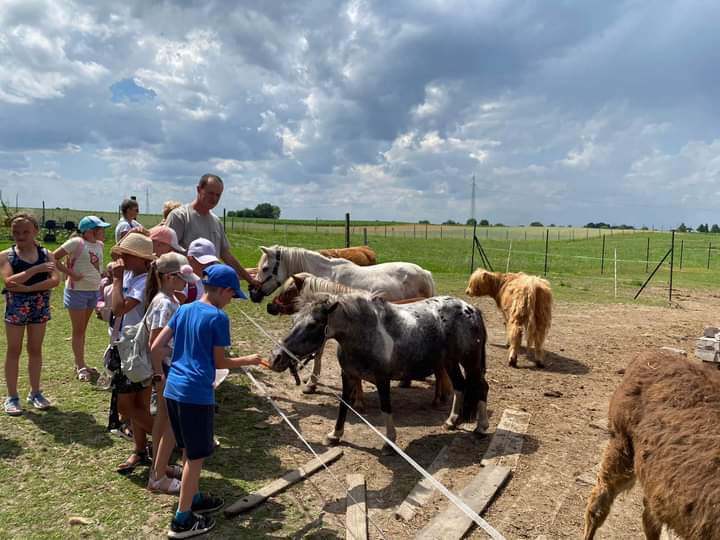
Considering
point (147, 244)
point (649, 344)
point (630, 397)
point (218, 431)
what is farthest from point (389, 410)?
point (649, 344)

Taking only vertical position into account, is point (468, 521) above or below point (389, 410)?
below

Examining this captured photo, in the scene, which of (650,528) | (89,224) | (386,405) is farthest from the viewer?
(89,224)

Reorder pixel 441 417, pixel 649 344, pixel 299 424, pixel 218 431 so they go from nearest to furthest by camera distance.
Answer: pixel 218 431, pixel 299 424, pixel 441 417, pixel 649 344

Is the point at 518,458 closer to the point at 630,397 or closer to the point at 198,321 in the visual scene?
the point at 630,397

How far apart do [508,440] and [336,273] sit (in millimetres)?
3664

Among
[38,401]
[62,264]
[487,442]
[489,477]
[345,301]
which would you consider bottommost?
[487,442]

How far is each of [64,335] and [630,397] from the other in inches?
368

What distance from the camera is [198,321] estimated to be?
3.33 meters

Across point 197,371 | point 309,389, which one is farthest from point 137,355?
point 309,389

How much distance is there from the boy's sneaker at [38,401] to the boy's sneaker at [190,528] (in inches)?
119

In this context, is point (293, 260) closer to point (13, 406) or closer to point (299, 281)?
point (299, 281)

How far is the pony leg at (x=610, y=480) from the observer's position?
3189mm

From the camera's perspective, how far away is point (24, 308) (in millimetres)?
5250

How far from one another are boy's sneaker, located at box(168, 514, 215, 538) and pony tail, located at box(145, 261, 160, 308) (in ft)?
6.04
